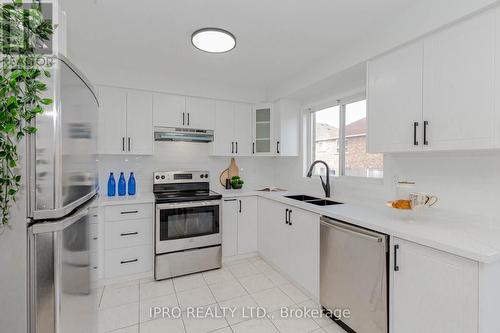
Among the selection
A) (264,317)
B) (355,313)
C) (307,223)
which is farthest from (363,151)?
(264,317)

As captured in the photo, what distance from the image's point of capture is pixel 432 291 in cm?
135

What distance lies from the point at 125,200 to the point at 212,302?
1458 millimetres

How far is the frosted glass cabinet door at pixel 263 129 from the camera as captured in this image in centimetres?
357

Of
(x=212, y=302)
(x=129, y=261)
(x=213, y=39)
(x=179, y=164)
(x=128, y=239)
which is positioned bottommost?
(x=212, y=302)

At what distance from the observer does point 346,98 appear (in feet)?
9.24

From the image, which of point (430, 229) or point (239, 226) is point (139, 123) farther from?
point (430, 229)

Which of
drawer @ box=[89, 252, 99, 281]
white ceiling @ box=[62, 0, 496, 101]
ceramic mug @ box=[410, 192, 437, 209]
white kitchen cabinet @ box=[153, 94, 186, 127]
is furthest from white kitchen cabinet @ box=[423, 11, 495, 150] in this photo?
white kitchen cabinet @ box=[153, 94, 186, 127]

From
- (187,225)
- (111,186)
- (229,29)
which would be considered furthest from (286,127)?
(111,186)

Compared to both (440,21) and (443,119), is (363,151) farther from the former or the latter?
(440,21)

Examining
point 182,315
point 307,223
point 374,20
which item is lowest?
point 182,315

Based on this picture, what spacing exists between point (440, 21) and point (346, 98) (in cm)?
127

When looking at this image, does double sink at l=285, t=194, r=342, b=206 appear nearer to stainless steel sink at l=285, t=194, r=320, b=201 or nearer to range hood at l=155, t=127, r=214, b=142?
stainless steel sink at l=285, t=194, r=320, b=201

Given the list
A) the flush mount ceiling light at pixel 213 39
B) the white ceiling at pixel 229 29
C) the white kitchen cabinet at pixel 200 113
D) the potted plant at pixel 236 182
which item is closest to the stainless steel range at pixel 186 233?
the potted plant at pixel 236 182

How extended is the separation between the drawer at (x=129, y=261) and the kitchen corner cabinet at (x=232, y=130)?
5.00ft
